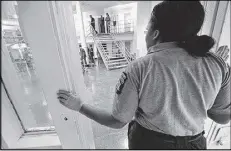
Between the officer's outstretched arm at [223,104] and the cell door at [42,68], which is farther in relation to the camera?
the officer's outstretched arm at [223,104]

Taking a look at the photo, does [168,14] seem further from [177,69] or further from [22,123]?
[22,123]

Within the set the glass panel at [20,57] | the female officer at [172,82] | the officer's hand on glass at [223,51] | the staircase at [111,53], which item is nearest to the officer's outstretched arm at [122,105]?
the female officer at [172,82]

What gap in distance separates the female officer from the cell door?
111mm

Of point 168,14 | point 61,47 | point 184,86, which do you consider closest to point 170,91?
point 184,86

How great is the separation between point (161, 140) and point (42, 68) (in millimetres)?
675

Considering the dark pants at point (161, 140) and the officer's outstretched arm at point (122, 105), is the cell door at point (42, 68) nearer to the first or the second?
the officer's outstretched arm at point (122, 105)

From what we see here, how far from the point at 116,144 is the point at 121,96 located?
114cm

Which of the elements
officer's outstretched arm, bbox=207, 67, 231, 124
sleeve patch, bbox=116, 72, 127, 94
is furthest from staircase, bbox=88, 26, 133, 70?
sleeve patch, bbox=116, 72, 127, 94

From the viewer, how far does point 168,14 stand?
1.45 ft

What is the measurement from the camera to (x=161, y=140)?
0.57 meters

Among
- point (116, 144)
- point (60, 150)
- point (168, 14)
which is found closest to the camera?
point (168, 14)

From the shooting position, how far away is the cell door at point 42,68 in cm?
44

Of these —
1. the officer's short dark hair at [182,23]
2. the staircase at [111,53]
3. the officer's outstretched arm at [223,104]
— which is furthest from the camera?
the staircase at [111,53]

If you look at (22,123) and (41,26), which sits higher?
(41,26)
